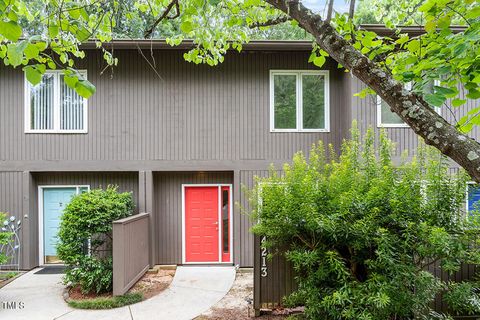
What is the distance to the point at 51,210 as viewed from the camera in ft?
25.7

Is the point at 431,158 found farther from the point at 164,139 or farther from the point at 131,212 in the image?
the point at 131,212

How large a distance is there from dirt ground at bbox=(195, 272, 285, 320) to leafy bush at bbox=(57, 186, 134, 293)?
217 centimetres

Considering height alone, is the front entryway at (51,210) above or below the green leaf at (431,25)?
below

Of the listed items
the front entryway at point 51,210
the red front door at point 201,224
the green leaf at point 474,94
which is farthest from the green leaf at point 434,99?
the front entryway at point 51,210

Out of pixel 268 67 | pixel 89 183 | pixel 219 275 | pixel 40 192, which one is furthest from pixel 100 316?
pixel 268 67

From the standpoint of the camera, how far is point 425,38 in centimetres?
288

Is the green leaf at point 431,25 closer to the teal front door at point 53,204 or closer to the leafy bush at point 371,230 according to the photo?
the leafy bush at point 371,230

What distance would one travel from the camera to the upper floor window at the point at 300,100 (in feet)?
25.5

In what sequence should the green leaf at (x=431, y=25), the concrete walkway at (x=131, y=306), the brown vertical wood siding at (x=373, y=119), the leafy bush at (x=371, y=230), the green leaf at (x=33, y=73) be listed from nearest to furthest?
the green leaf at (x=33, y=73), the green leaf at (x=431, y=25), the leafy bush at (x=371, y=230), the concrete walkway at (x=131, y=306), the brown vertical wood siding at (x=373, y=119)

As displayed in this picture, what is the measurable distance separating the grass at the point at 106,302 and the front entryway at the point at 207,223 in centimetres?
231

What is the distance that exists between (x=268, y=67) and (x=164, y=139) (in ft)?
10.2

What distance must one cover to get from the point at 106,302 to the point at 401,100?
557 cm

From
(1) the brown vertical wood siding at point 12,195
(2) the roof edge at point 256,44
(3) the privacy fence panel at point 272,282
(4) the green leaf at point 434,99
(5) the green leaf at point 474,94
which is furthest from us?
(1) the brown vertical wood siding at point 12,195

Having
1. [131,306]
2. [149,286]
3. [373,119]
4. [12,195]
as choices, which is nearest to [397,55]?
[373,119]
